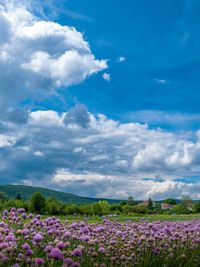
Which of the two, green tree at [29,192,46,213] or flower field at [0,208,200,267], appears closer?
flower field at [0,208,200,267]

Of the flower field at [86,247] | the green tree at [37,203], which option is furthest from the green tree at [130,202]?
the flower field at [86,247]

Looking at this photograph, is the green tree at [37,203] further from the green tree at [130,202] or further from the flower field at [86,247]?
the green tree at [130,202]

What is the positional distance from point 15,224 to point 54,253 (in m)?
5.17

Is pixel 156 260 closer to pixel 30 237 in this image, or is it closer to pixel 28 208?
pixel 30 237

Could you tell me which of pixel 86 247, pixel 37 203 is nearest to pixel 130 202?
pixel 37 203

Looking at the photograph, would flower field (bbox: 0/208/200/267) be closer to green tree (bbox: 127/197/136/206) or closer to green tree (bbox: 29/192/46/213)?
green tree (bbox: 29/192/46/213)

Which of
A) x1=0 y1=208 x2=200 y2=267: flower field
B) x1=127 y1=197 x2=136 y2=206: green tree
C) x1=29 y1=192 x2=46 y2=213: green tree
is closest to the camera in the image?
x1=0 y1=208 x2=200 y2=267: flower field

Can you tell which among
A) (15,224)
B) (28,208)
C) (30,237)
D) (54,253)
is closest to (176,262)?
(30,237)

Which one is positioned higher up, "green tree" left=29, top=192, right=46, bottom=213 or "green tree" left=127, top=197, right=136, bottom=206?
"green tree" left=29, top=192, right=46, bottom=213

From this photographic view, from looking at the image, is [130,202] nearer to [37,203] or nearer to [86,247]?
[37,203]

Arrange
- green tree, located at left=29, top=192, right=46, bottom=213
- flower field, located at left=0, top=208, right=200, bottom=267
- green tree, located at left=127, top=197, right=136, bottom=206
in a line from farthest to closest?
green tree, located at left=127, top=197, right=136, bottom=206 < green tree, located at left=29, top=192, right=46, bottom=213 < flower field, located at left=0, top=208, right=200, bottom=267

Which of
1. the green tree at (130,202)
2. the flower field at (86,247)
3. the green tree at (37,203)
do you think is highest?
the flower field at (86,247)

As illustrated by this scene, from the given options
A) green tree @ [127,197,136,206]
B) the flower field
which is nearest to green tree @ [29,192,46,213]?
the flower field

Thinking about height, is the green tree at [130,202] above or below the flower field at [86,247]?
below
